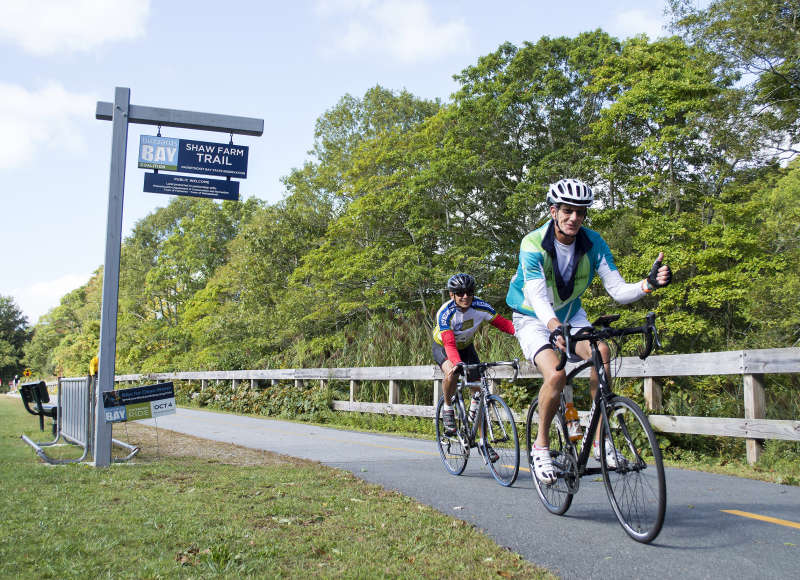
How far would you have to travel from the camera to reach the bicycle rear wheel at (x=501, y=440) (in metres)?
5.91

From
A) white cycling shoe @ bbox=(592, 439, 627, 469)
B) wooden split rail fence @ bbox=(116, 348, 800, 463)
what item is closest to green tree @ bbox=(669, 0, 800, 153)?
wooden split rail fence @ bbox=(116, 348, 800, 463)

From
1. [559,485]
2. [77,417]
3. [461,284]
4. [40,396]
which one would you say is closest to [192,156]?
[77,417]

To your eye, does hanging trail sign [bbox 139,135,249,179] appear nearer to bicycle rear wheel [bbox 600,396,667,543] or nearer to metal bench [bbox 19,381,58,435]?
metal bench [bbox 19,381,58,435]

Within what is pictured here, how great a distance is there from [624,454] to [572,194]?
1719mm

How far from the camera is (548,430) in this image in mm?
4555

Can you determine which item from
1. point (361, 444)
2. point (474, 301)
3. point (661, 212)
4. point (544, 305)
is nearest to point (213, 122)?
point (474, 301)

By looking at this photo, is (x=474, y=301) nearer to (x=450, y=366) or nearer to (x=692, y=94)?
(x=450, y=366)

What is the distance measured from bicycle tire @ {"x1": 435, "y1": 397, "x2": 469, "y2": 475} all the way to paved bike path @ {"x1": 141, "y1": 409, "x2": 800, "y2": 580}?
6.4 inches

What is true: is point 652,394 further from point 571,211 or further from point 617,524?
point 571,211

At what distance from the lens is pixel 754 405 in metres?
6.92

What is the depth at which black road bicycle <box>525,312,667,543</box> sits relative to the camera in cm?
373

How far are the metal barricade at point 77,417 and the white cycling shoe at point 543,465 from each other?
5426mm

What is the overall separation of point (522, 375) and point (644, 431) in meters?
5.73

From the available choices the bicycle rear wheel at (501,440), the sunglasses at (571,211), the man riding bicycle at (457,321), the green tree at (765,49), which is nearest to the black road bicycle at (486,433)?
the bicycle rear wheel at (501,440)
